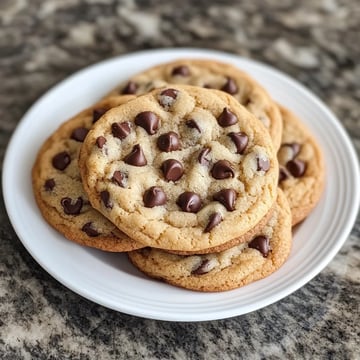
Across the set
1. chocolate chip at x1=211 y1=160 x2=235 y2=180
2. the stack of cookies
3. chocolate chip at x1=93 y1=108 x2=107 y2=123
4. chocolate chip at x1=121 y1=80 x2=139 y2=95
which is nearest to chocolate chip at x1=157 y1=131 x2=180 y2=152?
the stack of cookies

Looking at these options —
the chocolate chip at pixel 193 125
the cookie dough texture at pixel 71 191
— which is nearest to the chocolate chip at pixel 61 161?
the cookie dough texture at pixel 71 191

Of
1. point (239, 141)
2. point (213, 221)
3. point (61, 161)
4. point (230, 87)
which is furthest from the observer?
point (230, 87)

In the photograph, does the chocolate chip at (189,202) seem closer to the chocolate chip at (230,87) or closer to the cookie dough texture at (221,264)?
the cookie dough texture at (221,264)

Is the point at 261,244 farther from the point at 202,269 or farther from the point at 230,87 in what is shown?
the point at 230,87

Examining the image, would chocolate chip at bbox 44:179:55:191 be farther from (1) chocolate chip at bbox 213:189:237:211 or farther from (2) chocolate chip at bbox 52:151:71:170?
(1) chocolate chip at bbox 213:189:237:211

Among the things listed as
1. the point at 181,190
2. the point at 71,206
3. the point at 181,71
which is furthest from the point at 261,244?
the point at 181,71
